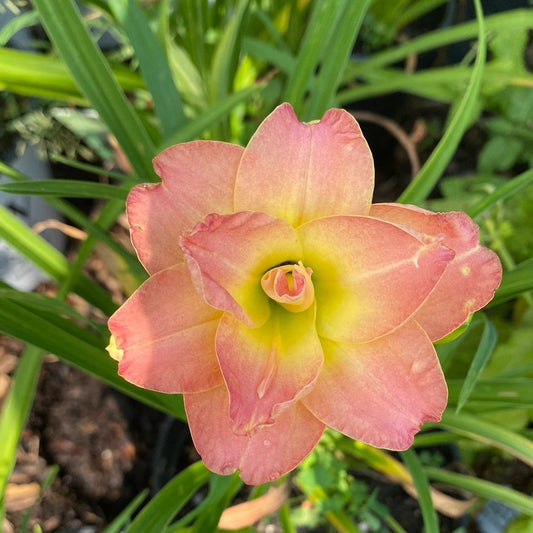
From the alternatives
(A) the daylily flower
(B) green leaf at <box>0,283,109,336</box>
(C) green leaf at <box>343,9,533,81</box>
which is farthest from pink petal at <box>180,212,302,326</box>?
(C) green leaf at <box>343,9,533,81</box>

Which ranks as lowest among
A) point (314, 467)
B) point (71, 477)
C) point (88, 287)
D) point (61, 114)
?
point (71, 477)

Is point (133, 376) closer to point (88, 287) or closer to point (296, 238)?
point (296, 238)

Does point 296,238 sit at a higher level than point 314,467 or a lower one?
higher

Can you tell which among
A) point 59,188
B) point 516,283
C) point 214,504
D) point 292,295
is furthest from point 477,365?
point 59,188

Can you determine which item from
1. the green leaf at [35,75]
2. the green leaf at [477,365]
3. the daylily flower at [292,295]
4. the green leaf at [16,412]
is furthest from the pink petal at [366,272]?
the green leaf at [35,75]

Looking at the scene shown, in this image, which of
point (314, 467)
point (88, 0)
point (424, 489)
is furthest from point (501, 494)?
point (88, 0)

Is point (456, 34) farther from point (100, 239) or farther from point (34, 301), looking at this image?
point (34, 301)

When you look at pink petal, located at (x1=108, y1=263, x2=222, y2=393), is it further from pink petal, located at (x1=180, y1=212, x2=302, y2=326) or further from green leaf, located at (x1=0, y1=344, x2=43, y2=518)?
green leaf, located at (x1=0, y1=344, x2=43, y2=518)
